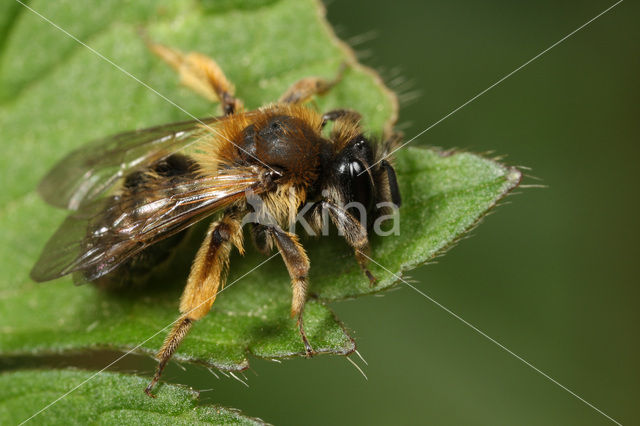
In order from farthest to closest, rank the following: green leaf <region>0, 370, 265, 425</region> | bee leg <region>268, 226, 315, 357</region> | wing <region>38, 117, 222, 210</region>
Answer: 1. wing <region>38, 117, 222, 210</region>
2. bee leg <region>268, 226, 315, 357</region>
3. green leaf <region>0, 370, 265, 425</region>

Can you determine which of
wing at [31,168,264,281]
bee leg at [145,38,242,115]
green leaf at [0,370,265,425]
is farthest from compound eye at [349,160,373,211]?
green leaf at [0,370,265,425]

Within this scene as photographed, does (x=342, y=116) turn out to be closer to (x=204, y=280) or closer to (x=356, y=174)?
(x=356, y=174)

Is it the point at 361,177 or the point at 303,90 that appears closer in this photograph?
the point at 361,177

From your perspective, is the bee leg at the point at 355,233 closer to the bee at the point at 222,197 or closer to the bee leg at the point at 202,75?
the bee at the point at 222,197

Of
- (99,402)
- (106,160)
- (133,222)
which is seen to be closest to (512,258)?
(133,222)

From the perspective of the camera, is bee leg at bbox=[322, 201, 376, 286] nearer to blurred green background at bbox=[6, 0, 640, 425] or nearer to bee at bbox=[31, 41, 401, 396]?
bee at bbox=[31, 41, 401, 396]

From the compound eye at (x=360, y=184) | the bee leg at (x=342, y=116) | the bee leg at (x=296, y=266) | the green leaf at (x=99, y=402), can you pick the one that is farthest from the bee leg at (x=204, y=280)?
the bee leg at (x=342, y=116)
